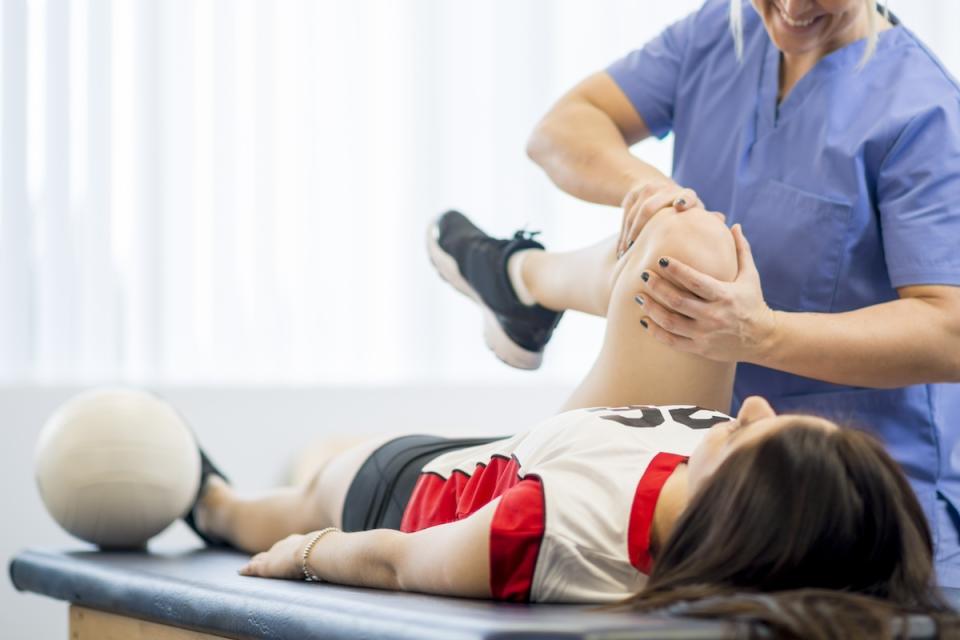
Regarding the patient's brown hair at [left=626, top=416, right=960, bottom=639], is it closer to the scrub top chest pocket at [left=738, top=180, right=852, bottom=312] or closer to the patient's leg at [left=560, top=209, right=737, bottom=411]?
the patient's leg at [left=560, top=209, right=737, bottom=411]

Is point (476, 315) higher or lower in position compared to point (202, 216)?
lower

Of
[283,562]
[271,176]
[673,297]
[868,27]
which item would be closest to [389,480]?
[283,562]

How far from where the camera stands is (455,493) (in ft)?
4.95

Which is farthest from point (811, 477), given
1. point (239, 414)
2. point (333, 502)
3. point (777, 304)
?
point (239, 414)

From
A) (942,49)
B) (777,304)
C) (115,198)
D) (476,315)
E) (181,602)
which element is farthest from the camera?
(942,49)

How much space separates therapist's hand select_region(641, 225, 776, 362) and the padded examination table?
1.35 feet

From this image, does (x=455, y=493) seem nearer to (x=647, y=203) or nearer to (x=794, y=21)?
(x=647, y=203)

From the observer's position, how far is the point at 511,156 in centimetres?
337

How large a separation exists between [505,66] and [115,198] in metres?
1.15

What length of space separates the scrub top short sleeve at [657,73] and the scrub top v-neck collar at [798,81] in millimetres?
182

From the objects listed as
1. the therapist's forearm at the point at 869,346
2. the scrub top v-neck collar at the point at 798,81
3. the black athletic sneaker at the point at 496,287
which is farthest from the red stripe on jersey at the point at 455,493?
the scrub top v-neck collar at the point at 798,81

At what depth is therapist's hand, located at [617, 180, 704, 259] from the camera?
150 cm

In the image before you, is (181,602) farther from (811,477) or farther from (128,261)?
(128,261)

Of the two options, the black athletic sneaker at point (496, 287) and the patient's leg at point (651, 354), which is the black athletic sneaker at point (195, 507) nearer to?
the black athletic sneaker at point (496, 287)
